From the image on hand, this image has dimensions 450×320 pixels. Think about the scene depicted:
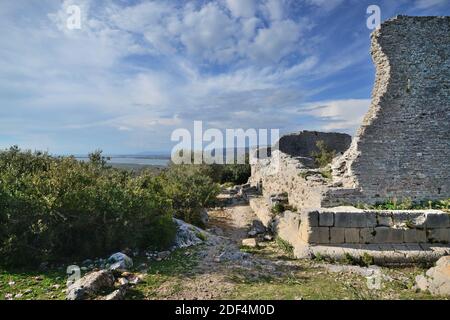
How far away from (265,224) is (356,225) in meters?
4.38

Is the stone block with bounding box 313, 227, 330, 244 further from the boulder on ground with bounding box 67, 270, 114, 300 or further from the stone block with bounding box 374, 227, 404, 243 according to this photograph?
the boulder on ground with bounding box 67, 270, 114, 300

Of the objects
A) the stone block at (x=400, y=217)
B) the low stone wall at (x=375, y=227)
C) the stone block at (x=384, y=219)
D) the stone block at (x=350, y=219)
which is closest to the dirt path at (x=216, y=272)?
the low stone wall at (x=375, y=227)

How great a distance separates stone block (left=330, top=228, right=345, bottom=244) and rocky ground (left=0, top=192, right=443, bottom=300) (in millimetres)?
720

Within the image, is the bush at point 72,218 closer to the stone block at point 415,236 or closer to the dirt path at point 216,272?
the dirt path at point 216,272

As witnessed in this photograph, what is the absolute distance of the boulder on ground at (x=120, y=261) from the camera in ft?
16.6

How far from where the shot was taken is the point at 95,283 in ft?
13.6

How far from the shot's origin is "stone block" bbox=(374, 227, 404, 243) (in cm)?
684

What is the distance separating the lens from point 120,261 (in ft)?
17.1

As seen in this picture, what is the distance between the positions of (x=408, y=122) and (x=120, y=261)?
952 centimetres

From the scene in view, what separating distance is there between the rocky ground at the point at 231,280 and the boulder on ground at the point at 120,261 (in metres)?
0.14

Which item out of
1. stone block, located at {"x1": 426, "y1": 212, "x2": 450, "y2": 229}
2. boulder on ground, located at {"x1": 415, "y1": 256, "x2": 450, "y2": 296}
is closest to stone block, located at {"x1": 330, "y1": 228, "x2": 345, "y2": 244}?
stone block, located at {"x1": 426, "y1": 212, "x2": 450, "y2": 229}
